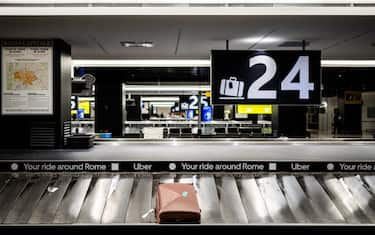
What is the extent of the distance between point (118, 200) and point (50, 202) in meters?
0.56

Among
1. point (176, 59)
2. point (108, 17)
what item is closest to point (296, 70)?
point (108, 17)

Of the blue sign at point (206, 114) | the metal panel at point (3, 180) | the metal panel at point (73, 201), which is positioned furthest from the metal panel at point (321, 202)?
the blue sign at point (206, 114)

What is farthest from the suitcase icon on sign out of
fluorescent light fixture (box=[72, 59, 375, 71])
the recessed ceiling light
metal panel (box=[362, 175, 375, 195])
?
fluorescent light fixture (box=[72, 59, 375, 71])

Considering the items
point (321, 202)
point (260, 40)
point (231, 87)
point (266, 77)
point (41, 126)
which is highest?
point (260, 40)

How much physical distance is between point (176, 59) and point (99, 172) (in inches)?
128

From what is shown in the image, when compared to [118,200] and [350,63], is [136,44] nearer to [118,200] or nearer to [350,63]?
[118,200]

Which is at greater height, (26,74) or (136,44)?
(136,44)

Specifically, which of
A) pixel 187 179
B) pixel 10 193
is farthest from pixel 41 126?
pixel 187 179

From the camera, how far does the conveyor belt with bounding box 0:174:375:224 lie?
2957mm

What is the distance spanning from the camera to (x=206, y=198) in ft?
10.4

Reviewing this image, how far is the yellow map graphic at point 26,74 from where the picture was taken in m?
4.25

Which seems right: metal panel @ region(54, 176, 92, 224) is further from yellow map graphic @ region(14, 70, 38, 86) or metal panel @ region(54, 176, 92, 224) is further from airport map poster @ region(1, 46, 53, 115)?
yellow map graphic @ region(14, 70, 38, 86)

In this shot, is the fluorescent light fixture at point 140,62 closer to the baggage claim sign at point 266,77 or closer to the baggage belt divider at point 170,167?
the baggage claim sign at point 266,77

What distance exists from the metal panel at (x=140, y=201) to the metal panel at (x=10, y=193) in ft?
3.23
